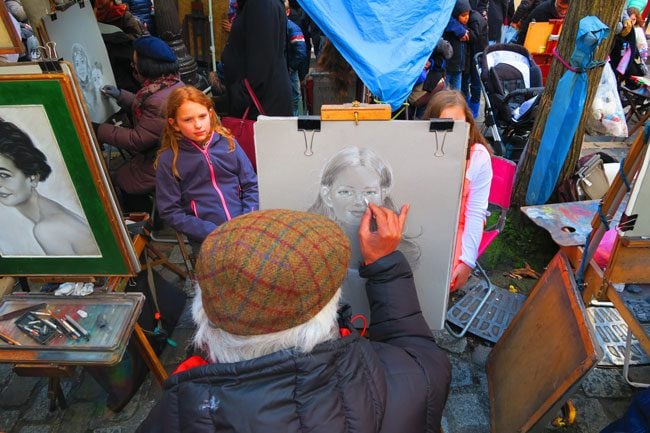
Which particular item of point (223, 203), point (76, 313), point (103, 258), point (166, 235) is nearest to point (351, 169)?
point (223, 203)

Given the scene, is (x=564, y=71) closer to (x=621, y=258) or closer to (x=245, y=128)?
(x=621, y=258)

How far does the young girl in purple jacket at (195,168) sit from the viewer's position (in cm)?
236

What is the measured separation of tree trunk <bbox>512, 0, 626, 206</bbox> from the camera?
309 cm

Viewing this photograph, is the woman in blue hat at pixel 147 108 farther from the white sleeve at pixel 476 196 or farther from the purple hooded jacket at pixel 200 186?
the white sleeve at pixel 476 196

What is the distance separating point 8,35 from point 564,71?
136 inches

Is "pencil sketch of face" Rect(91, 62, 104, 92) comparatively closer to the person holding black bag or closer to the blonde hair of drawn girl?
the person holding black bag

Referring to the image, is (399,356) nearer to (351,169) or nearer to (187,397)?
(187,397)

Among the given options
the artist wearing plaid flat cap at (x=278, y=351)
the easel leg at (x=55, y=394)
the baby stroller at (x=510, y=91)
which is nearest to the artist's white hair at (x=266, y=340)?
the artist wearing plaid flat cap at (x=278, y=351)

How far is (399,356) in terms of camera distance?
1.23 m

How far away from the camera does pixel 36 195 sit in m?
1.78

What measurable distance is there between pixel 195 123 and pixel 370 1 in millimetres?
1416

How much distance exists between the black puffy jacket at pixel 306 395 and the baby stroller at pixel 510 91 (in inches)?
148

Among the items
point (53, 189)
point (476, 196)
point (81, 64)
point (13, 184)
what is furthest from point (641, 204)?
point (81, 64)

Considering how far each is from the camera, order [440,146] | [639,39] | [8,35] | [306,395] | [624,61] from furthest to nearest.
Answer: [639,39] < [624,61] < [440,146] < [8,35] < [306,395]
